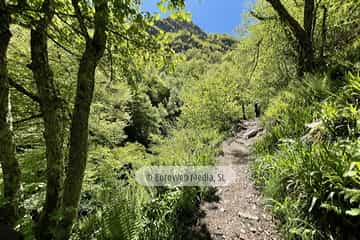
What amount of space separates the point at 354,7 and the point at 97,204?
10.3m

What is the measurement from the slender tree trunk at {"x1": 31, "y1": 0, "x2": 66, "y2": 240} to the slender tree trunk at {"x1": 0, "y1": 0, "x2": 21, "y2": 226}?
1.02 ft

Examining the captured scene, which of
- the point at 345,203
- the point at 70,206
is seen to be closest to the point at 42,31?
the point at 70,206

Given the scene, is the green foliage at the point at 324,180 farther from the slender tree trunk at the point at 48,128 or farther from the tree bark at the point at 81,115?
the slender tree trunk at the point at 48,128

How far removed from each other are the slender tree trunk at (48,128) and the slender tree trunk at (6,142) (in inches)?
12.3

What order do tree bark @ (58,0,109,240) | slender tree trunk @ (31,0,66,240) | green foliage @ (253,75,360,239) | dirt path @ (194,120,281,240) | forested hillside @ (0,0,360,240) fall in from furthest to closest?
dirt path @ (194,120,281,240)
slender tree trunk @ (31,0,66,240)
tree bark @ (58,0,109,240)
forested hillside @ (0,0,360,240)
green foliage @ (253,75,360,239)

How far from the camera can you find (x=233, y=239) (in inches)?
122

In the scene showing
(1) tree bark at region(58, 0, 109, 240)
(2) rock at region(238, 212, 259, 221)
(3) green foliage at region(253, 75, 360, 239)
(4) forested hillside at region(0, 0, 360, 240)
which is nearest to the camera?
(3) green foliage at region(253, 75, 360, 239)

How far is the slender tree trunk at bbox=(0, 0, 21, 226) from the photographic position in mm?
2596

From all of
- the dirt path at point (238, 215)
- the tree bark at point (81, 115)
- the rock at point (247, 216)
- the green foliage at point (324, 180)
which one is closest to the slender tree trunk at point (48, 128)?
the tree bark at point (81, 115)

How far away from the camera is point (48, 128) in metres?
2.97

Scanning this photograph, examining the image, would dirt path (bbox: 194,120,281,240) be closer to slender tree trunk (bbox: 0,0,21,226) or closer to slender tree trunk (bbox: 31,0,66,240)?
slender tree trunk (bbox: 31,0,66,240)

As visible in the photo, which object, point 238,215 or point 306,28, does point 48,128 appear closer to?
point 238,215

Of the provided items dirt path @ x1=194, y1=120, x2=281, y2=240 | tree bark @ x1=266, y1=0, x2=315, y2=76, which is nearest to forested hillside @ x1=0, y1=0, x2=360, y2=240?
dirt path @ x1=194, y1=120, x2=281, y2=240

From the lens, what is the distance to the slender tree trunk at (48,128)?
292 centimetres
